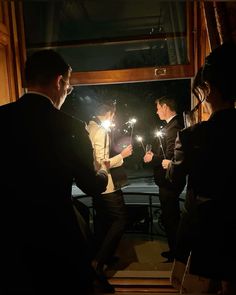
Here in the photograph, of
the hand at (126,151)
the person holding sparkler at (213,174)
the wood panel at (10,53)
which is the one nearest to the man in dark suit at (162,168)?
the hand at (126,151)

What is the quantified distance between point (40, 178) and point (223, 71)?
118cm

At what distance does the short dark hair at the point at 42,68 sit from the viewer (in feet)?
5.46

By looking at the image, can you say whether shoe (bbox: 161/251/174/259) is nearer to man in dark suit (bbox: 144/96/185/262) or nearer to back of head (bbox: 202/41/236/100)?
man in dark suit (bbox: 144/96/185/262)

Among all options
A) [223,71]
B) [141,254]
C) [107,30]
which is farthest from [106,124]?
[223,71]

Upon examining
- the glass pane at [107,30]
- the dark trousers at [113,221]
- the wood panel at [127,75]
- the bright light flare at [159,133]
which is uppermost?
the glass pane at [107,30]

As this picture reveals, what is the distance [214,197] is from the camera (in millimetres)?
1644

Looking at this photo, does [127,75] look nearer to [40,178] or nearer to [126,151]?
[126,151]

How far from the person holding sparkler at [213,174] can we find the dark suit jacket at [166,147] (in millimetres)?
1937

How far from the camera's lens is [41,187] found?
60.7 inches

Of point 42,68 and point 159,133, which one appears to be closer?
point 42,68

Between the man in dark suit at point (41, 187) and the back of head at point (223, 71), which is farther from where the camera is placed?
the back of head at point (223, 71)

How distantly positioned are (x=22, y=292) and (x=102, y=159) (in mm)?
2083

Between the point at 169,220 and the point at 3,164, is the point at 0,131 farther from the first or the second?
the point at 169,220

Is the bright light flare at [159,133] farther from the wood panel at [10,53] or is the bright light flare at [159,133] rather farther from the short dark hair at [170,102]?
the wood panel at [10,53]
